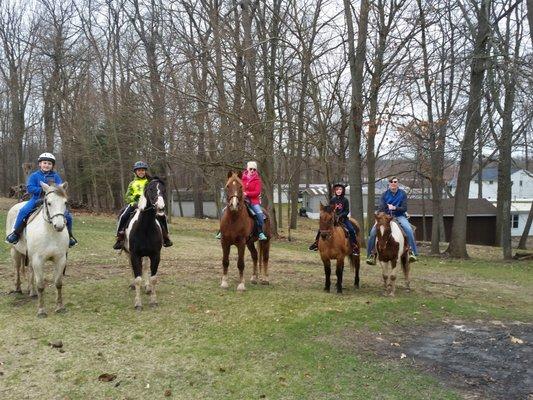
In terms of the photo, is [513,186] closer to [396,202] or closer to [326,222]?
[396,202]

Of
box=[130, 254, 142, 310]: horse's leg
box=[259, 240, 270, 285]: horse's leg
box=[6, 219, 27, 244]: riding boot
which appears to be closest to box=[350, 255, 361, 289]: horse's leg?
box=[259, 240, 270, 285]: horse's leg

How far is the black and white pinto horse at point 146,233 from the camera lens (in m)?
8.77

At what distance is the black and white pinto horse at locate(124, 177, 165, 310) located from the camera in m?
8.77

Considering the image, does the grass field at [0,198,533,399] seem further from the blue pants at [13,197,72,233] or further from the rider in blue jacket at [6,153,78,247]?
the blue pants at [13,197,72,233]

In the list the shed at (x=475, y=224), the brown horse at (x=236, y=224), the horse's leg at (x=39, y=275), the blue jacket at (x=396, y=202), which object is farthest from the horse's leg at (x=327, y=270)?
the shed at (x=475, y=224)

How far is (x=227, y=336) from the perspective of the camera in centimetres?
772

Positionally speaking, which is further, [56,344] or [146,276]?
[146,276]

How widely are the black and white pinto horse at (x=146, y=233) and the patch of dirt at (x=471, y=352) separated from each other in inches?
153

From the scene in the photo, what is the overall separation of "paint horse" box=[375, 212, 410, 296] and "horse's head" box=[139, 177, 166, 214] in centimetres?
466

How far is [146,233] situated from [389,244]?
5.08 m

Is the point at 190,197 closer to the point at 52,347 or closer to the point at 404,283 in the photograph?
the point at 404,283

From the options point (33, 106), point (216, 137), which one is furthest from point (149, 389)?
point (33, 106)

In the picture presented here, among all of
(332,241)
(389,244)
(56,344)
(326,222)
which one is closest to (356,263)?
(389,244)

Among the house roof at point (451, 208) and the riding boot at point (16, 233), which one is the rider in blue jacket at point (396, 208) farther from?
the house roof at point (451, 208)
